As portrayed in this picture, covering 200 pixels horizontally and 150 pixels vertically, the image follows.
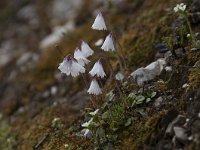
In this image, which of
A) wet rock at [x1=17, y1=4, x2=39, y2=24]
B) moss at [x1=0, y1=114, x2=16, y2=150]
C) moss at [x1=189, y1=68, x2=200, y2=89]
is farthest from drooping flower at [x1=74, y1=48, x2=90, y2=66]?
wet rock at [x1=17, y1=4, x2=39, y2=24]

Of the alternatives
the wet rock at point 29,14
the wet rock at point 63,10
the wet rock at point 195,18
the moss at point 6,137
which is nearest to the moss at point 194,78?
the wet rock at point 195,18

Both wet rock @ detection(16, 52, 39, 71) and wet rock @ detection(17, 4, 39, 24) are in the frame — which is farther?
wet rock @ detection(17, 4, 39, 24)

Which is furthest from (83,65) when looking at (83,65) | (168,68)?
(168,68)

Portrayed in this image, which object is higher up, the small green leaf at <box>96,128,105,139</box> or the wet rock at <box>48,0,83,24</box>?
the wet rock at <box>48,0,83,24</box>

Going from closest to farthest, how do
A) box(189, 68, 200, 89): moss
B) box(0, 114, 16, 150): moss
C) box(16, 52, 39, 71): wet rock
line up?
box(189, 68, 200, 89): moss
box(0, 114, 16, 150): moss
box(16, 52, 39, 71): wet rock

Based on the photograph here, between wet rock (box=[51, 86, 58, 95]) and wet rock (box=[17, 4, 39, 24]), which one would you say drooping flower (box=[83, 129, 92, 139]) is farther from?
wet rock (box=[17, 4, 39, 24])

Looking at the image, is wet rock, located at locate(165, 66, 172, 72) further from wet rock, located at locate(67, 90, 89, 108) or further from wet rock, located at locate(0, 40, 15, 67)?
wet rock, located at locate(0, 40, 15, 67)

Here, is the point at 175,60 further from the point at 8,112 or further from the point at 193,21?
the point at 8,112

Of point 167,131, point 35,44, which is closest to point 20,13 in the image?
point 35,44

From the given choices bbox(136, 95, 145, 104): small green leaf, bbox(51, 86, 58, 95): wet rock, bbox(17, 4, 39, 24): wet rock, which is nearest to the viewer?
bbox(136, 95, 145, 104): small green leaf

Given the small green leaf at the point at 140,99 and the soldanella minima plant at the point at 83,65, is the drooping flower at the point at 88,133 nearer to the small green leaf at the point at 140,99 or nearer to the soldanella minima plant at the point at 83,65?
the soldanella minima plant at the point at 83,65

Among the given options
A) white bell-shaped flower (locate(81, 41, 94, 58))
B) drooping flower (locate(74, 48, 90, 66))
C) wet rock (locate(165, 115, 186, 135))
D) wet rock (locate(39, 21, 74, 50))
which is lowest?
wet rock (locate(165, 115, 186, 135))
